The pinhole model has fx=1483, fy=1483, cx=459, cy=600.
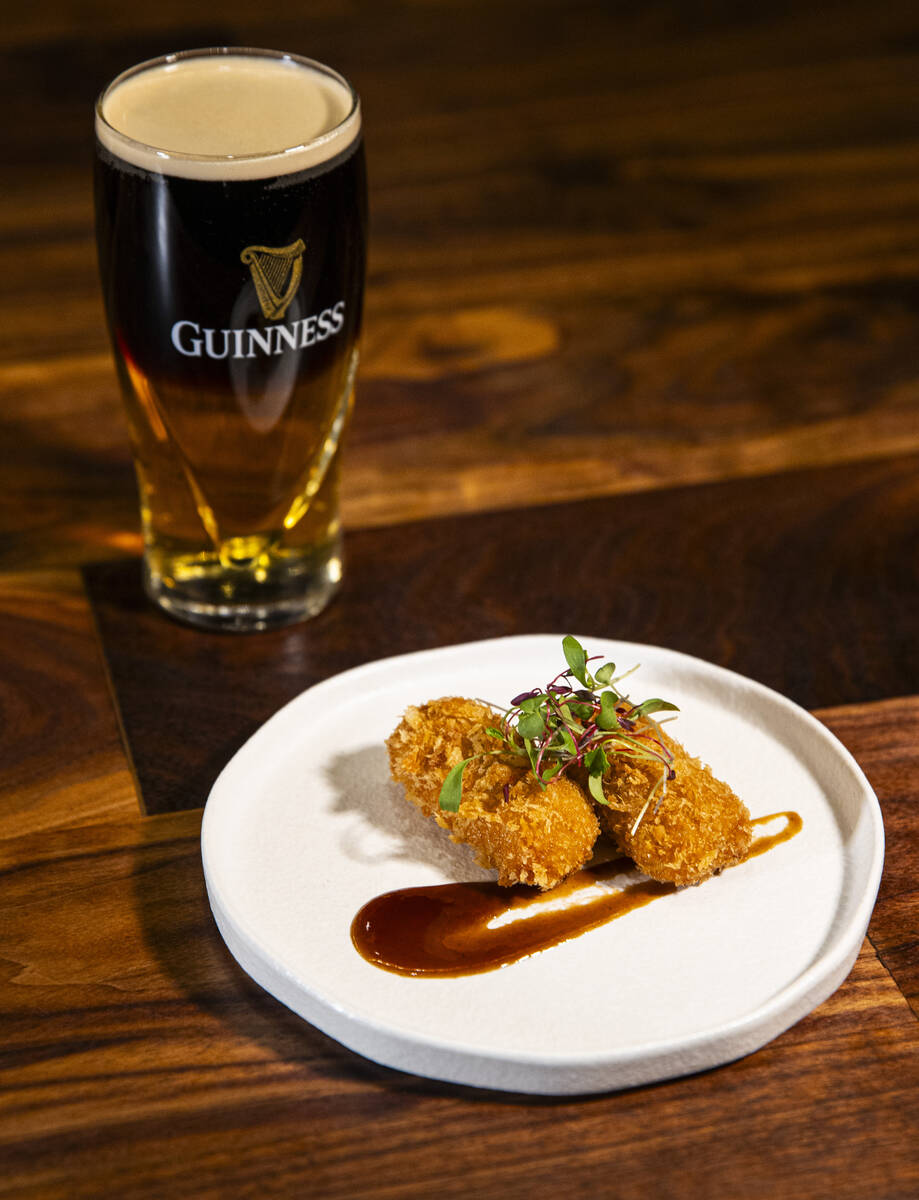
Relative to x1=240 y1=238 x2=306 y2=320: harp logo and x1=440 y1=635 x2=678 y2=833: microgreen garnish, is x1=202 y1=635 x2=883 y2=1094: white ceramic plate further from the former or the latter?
x1=240 y1=238 x2=306 y2=320: harp logo

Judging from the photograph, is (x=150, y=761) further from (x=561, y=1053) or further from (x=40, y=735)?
(x=561, y=1053)

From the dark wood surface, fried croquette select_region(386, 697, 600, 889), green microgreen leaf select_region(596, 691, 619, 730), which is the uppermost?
green microgreen leaf select_region(596, 691, 619, 730)

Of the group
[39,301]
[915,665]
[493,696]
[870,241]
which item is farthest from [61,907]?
[870,241]

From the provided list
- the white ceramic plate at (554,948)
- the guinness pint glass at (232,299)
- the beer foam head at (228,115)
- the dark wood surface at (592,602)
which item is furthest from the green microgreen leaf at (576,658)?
the beer foam head at (228,115)

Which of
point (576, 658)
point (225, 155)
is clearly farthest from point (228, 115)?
point (576, 658)

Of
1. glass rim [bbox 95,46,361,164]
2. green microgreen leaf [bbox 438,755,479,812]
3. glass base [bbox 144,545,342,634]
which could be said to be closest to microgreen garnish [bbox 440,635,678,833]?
green microgreen leaf [bbox 438,755,479,812]

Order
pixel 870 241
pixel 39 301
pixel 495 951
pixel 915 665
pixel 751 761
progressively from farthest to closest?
pixel 870 241, pixel 39 301, pixel 915 665, pixel 751 761, pixel 495 951

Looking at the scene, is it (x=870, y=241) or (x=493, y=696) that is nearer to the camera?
(x=493, y=696)
